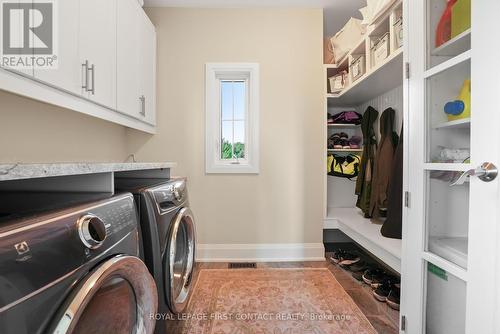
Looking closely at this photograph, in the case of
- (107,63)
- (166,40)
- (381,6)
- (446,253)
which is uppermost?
(166,40)

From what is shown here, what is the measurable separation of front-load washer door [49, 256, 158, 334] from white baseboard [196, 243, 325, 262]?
151 centimetres

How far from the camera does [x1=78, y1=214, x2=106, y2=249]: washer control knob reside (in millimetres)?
501

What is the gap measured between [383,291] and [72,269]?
185 cm

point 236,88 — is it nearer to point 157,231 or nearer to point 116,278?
point 157,231

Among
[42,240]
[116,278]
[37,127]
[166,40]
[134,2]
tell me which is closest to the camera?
[42,240]

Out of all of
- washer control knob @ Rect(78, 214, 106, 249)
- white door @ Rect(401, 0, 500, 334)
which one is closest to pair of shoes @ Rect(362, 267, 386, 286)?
white door @ Rect(401, 0, 500, 334)

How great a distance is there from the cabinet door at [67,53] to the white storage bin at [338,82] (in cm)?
209

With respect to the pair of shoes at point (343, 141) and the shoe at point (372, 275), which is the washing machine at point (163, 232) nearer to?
the shoe at point (372, 275)

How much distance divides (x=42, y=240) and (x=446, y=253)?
1320mm

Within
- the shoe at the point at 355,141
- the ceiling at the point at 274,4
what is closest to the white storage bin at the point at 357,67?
the ceiling at the point at 274,4

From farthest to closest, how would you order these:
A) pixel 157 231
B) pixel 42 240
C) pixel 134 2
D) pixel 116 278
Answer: pixel 134 2, pixel 157 231, pixel 116 278, pixel 42 240

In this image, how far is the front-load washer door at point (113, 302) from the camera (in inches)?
17.2

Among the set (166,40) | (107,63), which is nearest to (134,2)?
(166,40)

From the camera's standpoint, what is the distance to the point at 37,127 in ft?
4.50
